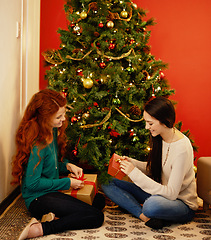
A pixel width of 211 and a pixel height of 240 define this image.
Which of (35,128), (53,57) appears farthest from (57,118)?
(53,57)

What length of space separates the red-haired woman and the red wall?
6.07 ft

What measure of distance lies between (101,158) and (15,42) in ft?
3.77

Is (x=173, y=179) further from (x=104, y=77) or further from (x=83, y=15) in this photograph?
(x=83, y=15)

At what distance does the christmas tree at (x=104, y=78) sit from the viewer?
2814 millimetres

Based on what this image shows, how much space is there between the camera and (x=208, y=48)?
3992 millimetres

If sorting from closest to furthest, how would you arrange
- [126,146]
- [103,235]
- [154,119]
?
1. [103,235]
2. [154,119]
3. [126,146]

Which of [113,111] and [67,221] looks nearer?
[67,221]

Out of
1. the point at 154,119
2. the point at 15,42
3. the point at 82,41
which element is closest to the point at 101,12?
the point at 82,41

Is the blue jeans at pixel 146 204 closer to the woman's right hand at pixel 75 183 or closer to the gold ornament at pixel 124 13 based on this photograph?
the woman's right hand at pixel 75 183

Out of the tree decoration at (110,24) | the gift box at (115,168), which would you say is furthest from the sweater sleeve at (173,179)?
the tree decoration at (110,24)

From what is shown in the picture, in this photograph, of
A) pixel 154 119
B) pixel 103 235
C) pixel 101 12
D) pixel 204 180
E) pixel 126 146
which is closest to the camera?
pixel 103 235

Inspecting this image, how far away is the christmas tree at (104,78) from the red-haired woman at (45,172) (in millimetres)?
542

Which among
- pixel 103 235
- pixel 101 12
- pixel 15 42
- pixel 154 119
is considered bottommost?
pixel 103 235

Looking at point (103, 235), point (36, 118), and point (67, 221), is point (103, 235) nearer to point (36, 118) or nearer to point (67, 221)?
point (67, 221)
